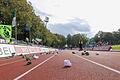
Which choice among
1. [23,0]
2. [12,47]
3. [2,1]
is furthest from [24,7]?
[12,47]

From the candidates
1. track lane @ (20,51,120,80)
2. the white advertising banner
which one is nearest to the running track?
track lane @ (20,51,120,80)

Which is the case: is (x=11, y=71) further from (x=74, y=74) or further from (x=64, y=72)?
(x=74, y=74)

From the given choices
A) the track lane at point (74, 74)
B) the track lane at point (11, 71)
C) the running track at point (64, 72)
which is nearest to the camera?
the track lane at point (74, 74)

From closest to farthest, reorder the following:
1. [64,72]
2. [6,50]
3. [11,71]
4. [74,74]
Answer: [74,74] → [64,72] → [11,71] → [6,50]

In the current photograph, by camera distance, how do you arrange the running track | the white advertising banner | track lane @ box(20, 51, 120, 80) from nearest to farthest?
track lane @ box(20, 51, 120, 80), the running track, the white advertising banner

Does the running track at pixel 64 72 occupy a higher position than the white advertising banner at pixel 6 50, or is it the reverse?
the white advertising banner at pixel 6 50

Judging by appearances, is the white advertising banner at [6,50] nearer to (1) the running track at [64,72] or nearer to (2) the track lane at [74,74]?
(1) the running track at [64,72]

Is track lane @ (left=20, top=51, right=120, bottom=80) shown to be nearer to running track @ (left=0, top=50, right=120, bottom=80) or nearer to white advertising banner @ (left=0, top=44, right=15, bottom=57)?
running track @ (left=0, top=50, right=120, bottom=80)

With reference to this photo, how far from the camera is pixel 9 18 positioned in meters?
89.1

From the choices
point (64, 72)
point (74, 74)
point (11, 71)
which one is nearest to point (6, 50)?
point (11, 71)

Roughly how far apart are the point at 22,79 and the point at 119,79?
3.58 m

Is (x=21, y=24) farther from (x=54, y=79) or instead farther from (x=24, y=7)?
(x=54, y=79)

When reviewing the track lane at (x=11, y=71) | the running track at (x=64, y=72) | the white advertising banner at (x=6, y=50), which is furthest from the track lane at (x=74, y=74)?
the white advertising banner at (x=6, y=50)

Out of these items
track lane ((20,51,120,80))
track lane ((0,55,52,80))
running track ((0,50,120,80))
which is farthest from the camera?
track lane ((0,55,52,80))
